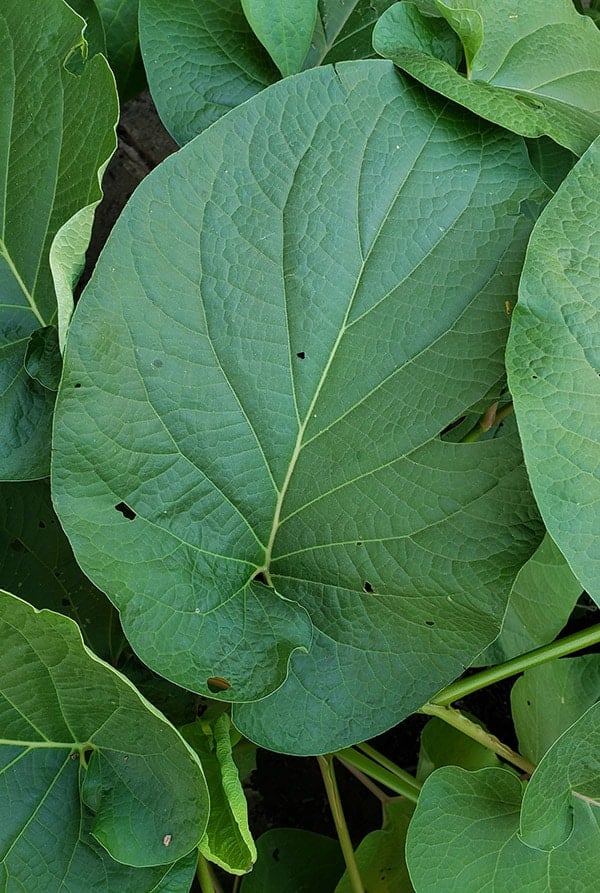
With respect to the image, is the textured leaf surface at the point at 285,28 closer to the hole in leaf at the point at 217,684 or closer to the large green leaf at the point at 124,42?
the large green leaf at the point at 124,42

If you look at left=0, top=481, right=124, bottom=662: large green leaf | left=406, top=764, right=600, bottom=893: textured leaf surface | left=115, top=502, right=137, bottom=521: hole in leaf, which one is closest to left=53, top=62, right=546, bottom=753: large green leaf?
left=115, top=502, right=137, bottom=521: hole in leaf

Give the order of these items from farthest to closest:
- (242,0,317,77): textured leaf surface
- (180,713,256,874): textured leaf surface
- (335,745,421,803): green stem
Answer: (335,745,421,803): green stem
(242,0,317,77): textured leaf surface
(180,713,256,874): textured leaf surface

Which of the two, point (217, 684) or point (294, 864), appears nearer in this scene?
point (217, 684)


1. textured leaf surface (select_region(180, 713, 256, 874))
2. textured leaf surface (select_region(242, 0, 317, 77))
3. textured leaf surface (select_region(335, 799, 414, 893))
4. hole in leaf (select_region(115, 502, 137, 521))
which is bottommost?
textured leaf surface (select_region(335, 799, 414, 893))

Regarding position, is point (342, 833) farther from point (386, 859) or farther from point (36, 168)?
point (36, 168)

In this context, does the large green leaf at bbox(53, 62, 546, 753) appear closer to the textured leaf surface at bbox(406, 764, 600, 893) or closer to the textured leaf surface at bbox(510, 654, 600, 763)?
the textured leaf surface at bbox(406, 764, 600, 893)

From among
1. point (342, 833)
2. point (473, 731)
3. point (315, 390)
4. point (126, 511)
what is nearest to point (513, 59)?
A: point (315, 390)

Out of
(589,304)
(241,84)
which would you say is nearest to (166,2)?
(241,84)
